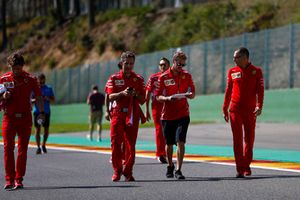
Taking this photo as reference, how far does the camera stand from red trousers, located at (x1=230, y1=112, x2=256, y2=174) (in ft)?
38.8

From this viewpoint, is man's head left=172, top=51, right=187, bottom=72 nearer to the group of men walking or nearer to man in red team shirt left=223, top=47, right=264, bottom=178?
the group of men walking

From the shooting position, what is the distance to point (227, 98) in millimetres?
11992

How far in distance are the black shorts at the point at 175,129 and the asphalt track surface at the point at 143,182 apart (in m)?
0.61

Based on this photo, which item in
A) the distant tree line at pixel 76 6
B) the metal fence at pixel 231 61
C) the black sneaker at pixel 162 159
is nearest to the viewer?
the black sneaker at pixel 162 159

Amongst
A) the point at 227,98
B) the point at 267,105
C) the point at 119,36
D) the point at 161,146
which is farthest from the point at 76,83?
the point at 227,98

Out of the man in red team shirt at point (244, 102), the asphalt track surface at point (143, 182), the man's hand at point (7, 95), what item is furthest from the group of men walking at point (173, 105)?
the man's hand at point (7, 95)

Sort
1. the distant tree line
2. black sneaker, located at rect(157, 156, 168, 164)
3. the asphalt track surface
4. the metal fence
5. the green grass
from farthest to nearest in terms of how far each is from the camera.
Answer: the distant tree line → the green grass → the metal fence → black sneaker, located at rect(157, 156, 168, 164) → the asphalt track surface

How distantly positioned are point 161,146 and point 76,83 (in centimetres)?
3368

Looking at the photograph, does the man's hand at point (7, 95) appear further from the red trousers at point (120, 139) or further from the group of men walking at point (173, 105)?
the red trousers at point (120, 139)

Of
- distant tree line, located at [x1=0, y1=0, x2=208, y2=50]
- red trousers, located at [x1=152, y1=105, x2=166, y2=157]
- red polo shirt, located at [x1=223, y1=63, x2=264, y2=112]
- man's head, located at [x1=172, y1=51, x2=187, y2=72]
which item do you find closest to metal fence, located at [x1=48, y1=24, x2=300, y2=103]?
red trousers, located at [x1=152, y1=105, x2=166, y2=157]

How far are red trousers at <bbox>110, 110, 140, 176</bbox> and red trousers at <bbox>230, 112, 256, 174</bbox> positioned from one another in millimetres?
1500

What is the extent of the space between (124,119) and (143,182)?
1.00 metres

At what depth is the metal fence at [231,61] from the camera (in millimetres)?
29359

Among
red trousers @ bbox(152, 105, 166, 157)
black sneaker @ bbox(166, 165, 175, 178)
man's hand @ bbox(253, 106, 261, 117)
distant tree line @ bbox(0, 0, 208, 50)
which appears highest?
distant tree line @ bbox(0, 0, 208, 50)
